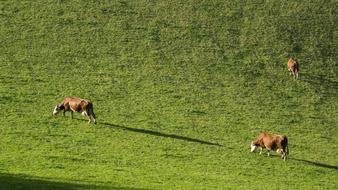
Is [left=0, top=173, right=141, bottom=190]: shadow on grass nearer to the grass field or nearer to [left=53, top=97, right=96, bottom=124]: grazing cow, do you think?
Result: the grass field

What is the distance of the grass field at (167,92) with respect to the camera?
25.0m

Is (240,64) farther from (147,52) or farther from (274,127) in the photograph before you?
(274,127)

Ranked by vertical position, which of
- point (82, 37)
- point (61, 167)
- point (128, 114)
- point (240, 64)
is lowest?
point (61, 167)

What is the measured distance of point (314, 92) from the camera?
39500mm

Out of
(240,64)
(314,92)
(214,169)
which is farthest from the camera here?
(240,64)

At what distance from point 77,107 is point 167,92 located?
8.12 metres

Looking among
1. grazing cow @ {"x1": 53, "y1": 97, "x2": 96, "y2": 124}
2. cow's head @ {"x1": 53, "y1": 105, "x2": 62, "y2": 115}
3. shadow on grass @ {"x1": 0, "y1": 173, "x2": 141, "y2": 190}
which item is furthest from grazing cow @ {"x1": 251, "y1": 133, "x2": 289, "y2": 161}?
cow's head @ {"x1": 53, "y1": 105, "x2": 62, "y2": 115}

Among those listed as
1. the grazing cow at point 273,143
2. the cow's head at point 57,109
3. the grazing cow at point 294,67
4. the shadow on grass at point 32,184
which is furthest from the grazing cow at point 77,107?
the grazing cow at point 294,67

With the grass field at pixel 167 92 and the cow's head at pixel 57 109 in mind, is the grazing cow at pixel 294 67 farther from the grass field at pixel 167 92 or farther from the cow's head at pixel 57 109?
the cow's head at pixel 57 109

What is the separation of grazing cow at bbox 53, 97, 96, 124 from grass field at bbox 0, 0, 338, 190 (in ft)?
1.92

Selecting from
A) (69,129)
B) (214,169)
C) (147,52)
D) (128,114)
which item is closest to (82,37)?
(147,52)

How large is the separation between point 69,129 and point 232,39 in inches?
806

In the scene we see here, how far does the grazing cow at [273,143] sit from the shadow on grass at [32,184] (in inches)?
377

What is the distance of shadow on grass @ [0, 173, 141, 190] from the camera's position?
19.6 meters
